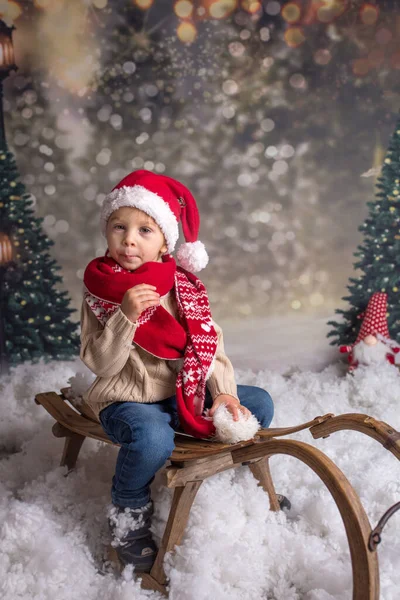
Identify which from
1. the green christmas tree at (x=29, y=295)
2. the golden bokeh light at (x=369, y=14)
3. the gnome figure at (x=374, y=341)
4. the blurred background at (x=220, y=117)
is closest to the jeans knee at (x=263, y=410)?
the gnome figure at (x=374, y=341)

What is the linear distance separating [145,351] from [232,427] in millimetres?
368

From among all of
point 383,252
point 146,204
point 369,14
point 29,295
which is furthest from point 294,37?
point 146,204

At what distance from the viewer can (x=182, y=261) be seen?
2.00 m

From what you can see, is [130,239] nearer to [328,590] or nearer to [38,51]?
[328,590]

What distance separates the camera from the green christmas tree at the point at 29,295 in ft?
11.1

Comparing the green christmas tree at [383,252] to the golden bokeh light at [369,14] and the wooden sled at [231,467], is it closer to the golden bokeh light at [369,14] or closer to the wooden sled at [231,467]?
the golden bokeh light at [369,14]

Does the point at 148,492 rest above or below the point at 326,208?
below

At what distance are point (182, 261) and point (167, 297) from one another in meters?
0.14

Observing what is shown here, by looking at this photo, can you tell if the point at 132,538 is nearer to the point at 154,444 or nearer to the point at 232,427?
the point at 154,444

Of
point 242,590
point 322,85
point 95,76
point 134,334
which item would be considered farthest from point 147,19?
point 242,590

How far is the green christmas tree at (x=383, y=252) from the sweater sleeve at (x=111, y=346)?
2114 millimetres

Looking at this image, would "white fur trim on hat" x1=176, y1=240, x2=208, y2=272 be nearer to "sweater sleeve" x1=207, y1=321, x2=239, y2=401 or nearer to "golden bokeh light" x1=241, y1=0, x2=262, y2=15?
"sweater sleeve" x1=207, y1=321, x2=239, y2=401

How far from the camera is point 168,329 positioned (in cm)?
182

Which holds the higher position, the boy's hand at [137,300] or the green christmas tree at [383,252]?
the green christmas tree at [383,252]
